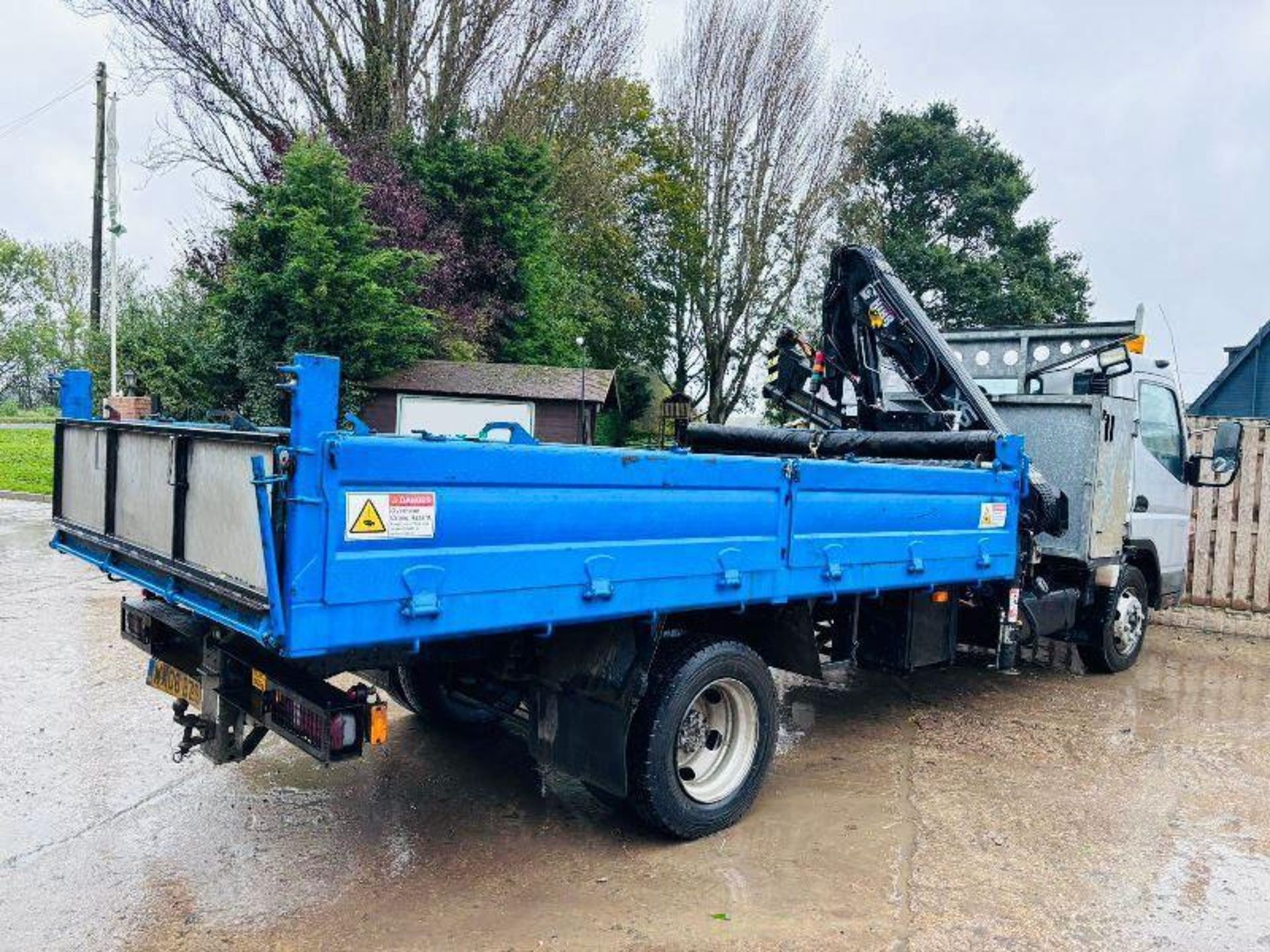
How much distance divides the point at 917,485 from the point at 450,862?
295 centimetres

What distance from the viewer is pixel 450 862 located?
4.07 meters

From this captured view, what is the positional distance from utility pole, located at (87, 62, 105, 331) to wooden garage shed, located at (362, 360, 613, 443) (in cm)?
915

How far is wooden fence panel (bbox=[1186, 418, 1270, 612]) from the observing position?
34.2 feet

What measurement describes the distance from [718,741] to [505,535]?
1840mm

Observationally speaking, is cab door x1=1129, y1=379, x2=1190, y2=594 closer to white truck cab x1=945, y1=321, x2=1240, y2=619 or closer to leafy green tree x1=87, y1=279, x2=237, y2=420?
white truck cab x1=945, y1=321, x2=1240, y2=619

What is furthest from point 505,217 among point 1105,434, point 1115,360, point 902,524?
point 902,524

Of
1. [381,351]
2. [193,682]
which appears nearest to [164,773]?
[193,682]

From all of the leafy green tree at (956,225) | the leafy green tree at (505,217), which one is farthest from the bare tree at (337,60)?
the leafy green tree at (956,225)

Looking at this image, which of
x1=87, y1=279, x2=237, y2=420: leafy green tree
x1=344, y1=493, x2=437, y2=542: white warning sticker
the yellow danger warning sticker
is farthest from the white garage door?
the yellow danger warning sticker

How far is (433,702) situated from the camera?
5.65 meters

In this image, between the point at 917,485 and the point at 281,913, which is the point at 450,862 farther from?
the point at 917,485

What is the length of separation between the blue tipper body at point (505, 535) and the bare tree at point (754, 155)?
20.8 m

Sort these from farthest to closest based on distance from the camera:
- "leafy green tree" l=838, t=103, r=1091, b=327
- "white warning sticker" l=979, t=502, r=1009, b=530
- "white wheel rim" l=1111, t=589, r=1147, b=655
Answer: "leafy green tree" l=838, t=103, r=1091, b=327 < "white wheel rim" l=1111, t=589, r=1147, b=655 < "white warning sticker" l=979, t=502, r=1009, b=530

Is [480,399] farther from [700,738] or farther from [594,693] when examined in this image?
[594,693]
